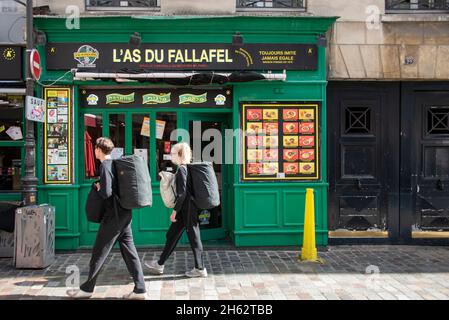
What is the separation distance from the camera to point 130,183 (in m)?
5.21

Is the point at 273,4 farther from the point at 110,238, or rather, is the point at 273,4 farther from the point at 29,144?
the point at 110,238

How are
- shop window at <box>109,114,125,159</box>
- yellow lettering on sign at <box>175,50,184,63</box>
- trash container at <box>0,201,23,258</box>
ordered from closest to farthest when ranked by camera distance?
trash container at <box>0,201,23,258</box> < yellow lettering on sign at <box>175,50,184,63</box> < shop window at <box>109,114,125,159</box>

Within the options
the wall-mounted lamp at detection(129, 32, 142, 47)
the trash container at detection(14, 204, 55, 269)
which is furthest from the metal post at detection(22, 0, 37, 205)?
the wall-mounted lamp at detection(129, 32, 142, 47)

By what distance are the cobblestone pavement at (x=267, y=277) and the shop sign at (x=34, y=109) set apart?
221 centimetres

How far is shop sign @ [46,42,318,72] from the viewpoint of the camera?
777 centimetres

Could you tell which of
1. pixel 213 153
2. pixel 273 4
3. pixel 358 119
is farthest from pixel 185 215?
pixel 273 4

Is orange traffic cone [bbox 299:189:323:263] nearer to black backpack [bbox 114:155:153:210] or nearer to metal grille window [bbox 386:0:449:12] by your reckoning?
black backpack [bbox 114:155:153:210]


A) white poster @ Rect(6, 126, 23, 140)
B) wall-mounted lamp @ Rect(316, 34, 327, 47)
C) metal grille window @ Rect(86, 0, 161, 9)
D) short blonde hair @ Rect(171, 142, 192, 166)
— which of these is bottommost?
short blonde hair @ Rect(171, 142, 192, 166)

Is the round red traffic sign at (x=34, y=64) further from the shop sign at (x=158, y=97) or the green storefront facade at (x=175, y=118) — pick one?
the shop sign at (x=158, y=97)

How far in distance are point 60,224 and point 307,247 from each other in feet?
13.4

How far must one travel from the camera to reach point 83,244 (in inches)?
314

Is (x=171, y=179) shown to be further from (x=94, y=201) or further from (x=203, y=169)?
(x=94, y=201)

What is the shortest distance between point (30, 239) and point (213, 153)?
11.1ft

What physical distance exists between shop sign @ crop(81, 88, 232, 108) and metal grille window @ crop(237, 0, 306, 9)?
1.60 metres
